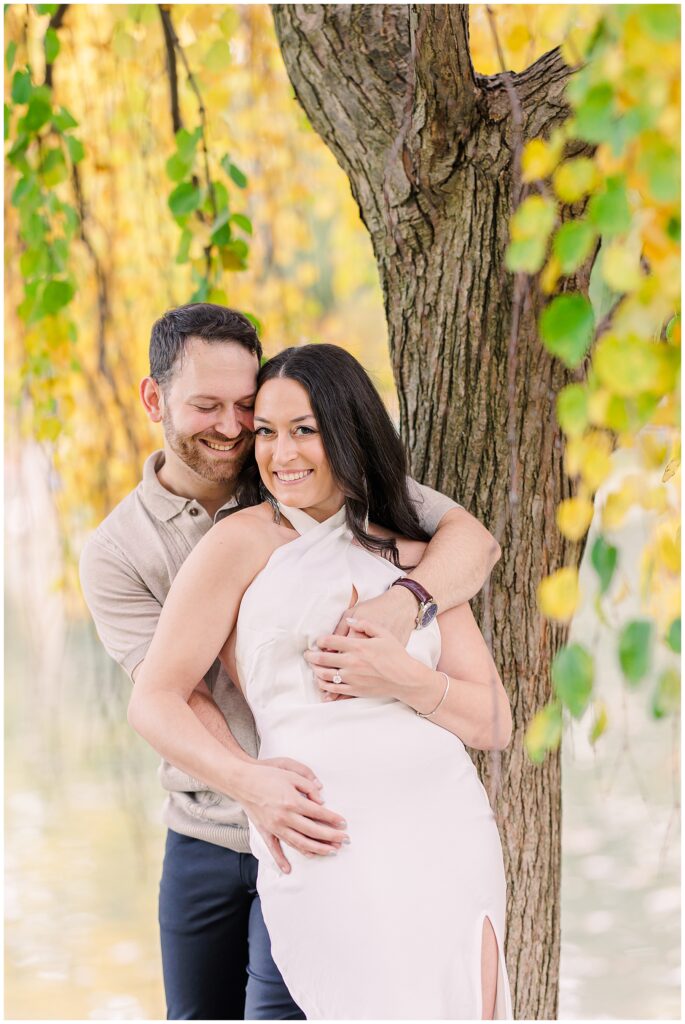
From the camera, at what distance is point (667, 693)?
38.3 inches

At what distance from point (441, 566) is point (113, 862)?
3.11 meters

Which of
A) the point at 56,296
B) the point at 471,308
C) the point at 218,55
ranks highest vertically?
the point at 218,55

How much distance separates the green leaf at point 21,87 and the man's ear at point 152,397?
2.69 feet

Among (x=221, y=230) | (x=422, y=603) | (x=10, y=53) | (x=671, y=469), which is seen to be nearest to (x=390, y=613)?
(x=422, y=603)

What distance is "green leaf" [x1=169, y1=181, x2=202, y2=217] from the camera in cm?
226

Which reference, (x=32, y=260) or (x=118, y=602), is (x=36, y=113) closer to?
Result: (x=32, y=260)

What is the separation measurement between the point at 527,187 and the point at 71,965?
312 centimetres

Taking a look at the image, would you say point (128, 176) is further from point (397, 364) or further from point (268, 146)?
point (397, 364)

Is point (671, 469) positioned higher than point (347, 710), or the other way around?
point (671, 469)

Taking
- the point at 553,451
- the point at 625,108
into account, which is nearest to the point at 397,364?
the point at 553,451

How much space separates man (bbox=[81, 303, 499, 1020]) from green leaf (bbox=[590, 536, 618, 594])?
58 cm

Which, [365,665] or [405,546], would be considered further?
[405,546]

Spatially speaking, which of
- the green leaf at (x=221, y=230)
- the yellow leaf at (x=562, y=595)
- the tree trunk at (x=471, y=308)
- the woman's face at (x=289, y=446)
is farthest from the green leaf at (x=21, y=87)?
the yellow leaf at (x=562, y=595)

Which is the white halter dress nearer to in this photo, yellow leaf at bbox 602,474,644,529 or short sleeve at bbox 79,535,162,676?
short sleeve at bbox 79,535,162,676
